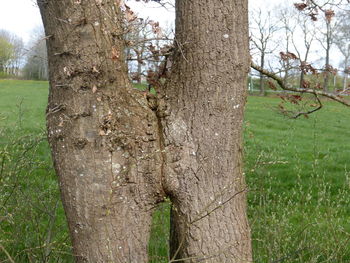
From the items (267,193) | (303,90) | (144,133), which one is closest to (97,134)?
(144,133)

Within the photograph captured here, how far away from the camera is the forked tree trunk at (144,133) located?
7.25 ft

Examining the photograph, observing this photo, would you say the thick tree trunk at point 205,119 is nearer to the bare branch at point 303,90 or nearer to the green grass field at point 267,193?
the green grass field at point 267,193

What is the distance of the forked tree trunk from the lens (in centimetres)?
221

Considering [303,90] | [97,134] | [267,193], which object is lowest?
[267,193]

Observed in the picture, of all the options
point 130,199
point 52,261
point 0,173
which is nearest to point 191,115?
point 130,199

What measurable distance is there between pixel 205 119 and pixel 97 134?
58 centimetres

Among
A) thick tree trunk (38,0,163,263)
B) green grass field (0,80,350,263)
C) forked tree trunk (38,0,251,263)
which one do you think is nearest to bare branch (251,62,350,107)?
green grass field (0,80,350,263)

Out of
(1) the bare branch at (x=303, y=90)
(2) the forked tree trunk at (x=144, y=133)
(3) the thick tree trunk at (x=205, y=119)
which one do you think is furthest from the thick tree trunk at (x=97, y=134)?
(1) the bare branch at (x=303, y=90)

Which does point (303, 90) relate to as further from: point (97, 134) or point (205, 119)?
point (97, 134)

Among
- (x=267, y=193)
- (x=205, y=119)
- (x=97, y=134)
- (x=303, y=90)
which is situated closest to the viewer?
A: (x=97, y=134)

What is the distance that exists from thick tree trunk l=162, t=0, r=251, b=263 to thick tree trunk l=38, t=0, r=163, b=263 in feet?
0.54

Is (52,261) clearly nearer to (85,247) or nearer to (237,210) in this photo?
(85,247)

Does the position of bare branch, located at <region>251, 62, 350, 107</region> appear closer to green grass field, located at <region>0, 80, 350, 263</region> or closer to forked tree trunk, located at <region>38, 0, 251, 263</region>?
green grass field, located at <region>0, 80, 350, 263</region>

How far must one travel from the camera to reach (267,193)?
4422 mm
